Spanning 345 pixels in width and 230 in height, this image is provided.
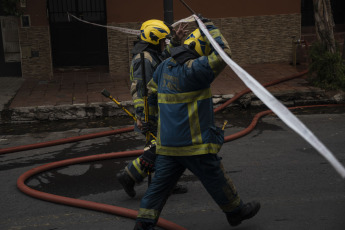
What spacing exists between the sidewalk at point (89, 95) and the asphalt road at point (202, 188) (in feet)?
2.82

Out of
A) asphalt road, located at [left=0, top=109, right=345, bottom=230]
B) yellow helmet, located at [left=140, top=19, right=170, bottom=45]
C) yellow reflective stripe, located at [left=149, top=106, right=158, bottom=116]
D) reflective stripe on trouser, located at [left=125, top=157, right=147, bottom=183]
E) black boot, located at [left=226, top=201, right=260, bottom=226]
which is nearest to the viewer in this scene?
black boot, located at [left=226, top=201, right=260, bottom=226]

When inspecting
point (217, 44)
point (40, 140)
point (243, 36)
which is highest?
point (217, 44)

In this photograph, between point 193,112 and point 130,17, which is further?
point 130,17

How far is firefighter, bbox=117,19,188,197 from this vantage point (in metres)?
5.13

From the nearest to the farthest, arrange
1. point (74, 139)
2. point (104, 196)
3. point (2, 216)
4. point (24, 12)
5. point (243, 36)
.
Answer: point (2, 216) → point (104, 196) → point (74, 139) → point (24, 12) → point (243, 36)

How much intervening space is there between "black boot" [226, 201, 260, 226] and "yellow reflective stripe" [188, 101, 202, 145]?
0.74 metres

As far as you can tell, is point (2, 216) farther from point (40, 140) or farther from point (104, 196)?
point (40, 140)

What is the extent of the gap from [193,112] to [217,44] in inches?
21.8

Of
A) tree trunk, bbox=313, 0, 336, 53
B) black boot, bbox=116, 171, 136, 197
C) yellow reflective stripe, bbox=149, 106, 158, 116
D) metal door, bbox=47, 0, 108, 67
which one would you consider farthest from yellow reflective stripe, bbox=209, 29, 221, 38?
metal door, bbox=47, 0, 108, 67

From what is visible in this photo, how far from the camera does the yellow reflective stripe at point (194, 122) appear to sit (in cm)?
415

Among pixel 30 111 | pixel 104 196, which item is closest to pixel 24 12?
pixel 30 111

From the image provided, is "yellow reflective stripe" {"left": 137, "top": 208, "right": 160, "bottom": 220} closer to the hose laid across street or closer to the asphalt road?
the hose laid across street

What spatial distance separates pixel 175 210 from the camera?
5.02m

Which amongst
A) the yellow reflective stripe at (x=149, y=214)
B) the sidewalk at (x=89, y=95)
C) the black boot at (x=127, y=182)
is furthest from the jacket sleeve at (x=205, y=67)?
the sidewalk at (x=89, y=95)
